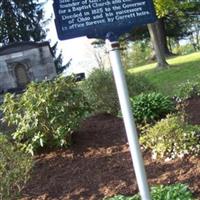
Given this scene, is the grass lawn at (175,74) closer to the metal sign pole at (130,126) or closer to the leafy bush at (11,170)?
the leafy bush at (11,170)

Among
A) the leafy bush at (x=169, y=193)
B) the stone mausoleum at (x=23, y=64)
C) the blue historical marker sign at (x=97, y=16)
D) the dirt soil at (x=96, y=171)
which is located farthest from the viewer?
the stone mausoleum at (x=23, y=64)

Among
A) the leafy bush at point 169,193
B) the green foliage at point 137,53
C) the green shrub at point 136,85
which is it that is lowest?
the leafy bush at point 169,193

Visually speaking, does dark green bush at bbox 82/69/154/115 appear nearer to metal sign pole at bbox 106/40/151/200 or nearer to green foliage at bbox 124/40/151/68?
metal sign pole at bbox 106/40/151/200

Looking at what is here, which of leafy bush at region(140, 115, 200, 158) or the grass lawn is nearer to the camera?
leafy bush at region(140, 115, 200, 158)

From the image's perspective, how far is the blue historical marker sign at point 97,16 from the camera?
4500mm

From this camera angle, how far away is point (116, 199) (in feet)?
20.5

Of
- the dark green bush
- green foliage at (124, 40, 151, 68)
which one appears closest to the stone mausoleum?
the dark green bush

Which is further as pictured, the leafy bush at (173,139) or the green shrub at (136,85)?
the green shrub at (136,85)

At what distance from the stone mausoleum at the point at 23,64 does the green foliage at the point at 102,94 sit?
12.9 m

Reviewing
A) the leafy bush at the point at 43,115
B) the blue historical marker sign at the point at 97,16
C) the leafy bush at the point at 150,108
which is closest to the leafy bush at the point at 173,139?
the leafy bush at the point at 43,115

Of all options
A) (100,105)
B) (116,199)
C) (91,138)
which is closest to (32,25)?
(100,105)

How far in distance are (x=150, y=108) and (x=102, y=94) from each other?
2258mm

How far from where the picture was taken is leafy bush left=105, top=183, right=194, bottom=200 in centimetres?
600

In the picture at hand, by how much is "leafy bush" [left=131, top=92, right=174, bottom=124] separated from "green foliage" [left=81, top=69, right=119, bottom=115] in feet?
5.54
